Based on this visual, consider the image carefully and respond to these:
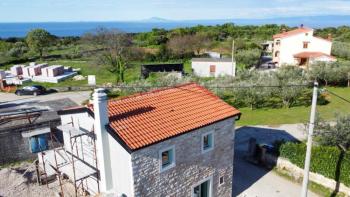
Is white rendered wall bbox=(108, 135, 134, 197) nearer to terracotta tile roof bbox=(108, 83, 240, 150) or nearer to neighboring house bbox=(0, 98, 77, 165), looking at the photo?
terracotta tile roof bbox=(108, 83, 240, 150)

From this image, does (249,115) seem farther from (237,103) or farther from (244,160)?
(244,160)

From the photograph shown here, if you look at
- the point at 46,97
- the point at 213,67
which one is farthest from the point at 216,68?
the point at 46,97

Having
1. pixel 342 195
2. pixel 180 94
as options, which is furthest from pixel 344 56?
pixel 180 94

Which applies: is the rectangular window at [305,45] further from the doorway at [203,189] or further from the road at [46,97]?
the doorway at [203,189]

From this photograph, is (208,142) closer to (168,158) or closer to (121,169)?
(168,158)

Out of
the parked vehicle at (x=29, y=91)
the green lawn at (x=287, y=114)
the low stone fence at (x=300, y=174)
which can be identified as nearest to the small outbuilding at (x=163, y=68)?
the parked vehicle at (x=29, y=91)

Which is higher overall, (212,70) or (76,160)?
(76,160)

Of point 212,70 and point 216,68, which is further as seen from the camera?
point 212,70
